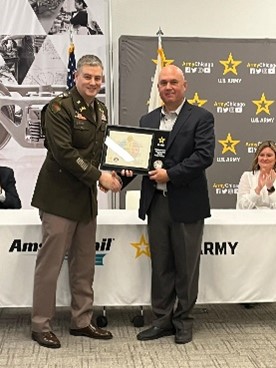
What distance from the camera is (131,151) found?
137 inches

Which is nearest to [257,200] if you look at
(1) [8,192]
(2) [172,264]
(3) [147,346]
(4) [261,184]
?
(4) [261,184]

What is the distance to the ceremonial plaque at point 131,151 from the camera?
11.3 ft

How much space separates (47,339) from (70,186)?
3.01 feet

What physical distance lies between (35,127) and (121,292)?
281cm

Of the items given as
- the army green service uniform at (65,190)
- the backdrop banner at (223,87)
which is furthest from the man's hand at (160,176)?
the backdrop banner at (223,87)

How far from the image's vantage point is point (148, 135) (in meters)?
3.45

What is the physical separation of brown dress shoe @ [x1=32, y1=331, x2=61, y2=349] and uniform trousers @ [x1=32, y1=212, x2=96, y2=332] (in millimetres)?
30

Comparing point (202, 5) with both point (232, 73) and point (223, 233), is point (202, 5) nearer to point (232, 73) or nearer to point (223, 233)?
point (232, 73)

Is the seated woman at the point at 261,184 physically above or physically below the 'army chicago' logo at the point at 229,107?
below

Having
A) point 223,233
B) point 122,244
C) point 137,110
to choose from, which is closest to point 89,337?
point 122,244

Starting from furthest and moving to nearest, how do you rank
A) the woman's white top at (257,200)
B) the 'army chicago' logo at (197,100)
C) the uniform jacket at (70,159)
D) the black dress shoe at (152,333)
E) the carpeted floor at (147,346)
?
the 'army chicago' logo at (197,100), the woman's white top at (257,200), the black dress shoe at (152,333), the uniform jacket at (70,159), the carpeted floor at (147,346)

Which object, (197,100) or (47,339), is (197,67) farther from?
(47,339)

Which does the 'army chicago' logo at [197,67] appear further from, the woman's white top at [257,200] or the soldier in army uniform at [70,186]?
the soldier in army uniform at [70,186]

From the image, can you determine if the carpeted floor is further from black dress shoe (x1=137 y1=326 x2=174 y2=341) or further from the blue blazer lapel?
the blue blazer lapel
